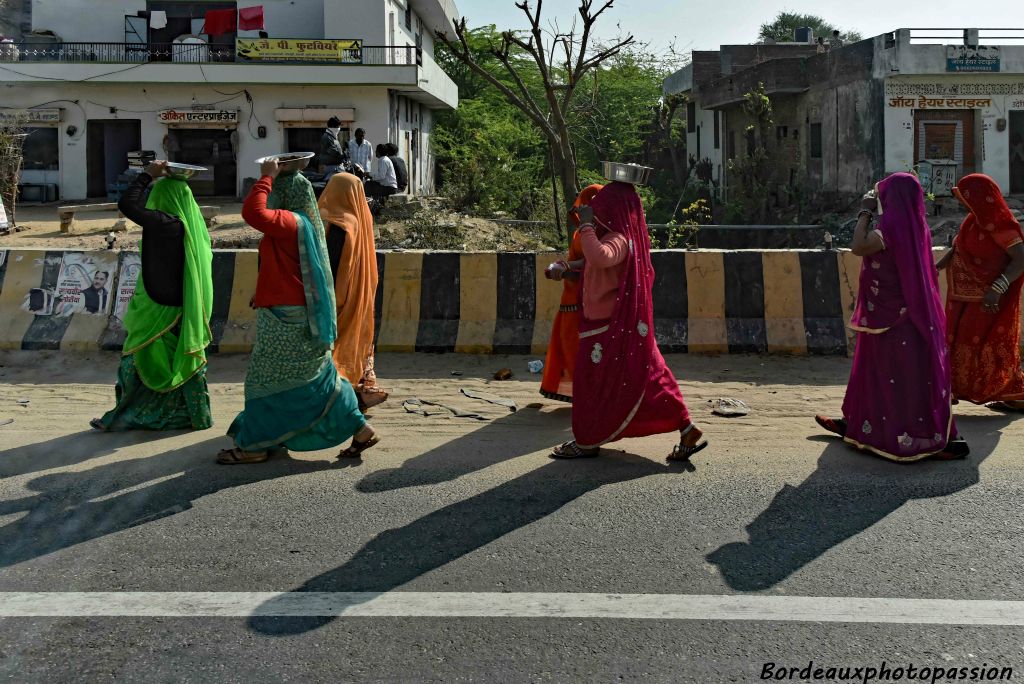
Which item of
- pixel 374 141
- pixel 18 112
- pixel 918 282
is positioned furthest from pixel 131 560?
pixel 18 112

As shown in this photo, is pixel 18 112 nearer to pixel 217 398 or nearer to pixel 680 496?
pixel 217 398

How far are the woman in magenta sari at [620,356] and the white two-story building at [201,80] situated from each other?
77.7 feet

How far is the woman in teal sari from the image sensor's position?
19.8 feet

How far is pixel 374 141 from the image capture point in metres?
29.6

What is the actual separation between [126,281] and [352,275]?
138 inches

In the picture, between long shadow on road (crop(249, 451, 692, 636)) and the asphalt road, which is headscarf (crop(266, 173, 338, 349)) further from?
long shadow on road (crop(249, 451, 692, 636))

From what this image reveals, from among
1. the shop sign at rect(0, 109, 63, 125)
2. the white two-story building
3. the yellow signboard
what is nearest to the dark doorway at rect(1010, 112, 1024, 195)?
the white two-story building

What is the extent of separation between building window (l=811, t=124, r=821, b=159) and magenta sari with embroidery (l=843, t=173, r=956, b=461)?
2847cm

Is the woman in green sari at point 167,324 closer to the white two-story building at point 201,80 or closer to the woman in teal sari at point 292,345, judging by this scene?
the woman in teal sari at point 292,345

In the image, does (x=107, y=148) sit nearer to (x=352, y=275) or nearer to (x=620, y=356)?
(x=352, y=275)

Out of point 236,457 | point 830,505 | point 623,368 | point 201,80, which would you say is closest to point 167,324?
point 236,457

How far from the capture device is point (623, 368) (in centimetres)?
612

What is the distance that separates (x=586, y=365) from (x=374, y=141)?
24.5 meters

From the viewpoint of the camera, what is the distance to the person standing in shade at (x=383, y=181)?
1920 cm
